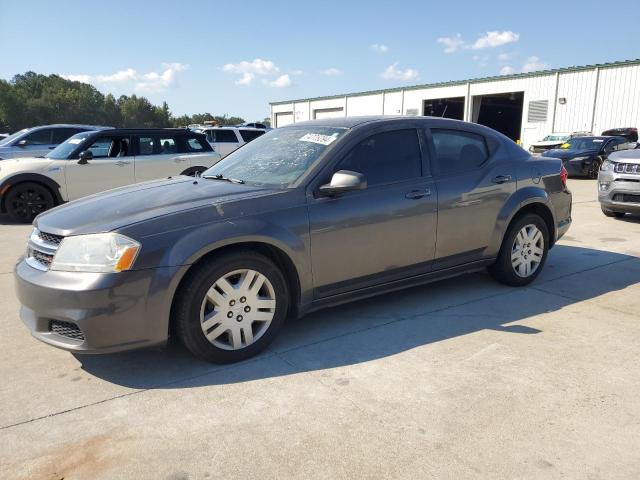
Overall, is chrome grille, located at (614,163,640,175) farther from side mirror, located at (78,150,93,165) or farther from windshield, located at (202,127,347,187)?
side mirror, located at (78,150,93,165)

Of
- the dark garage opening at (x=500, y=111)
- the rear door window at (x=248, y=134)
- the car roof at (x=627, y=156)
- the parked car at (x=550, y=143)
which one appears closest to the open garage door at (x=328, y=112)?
the dark garage opening at (x=500, y=111)

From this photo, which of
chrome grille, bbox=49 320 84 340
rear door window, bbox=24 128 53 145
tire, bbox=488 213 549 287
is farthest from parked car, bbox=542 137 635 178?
chrome grille, bbox=49 320 84 340

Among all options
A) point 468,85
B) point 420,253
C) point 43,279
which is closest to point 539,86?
point 468,85

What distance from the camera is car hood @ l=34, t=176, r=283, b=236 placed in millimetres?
3209

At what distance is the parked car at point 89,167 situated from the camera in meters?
9.10

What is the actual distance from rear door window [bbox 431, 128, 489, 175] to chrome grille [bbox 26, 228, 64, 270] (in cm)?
300

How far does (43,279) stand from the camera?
3104 millimetres

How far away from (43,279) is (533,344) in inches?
132

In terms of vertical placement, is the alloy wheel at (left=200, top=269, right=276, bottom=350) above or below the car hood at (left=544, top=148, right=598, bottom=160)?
below

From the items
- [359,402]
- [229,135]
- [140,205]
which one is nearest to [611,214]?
[359,402]

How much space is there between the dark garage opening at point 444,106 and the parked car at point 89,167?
34.2m

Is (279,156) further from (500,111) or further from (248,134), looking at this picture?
(500,111)

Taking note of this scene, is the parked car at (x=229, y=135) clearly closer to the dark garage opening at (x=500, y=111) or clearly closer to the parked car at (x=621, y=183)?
the parked car at (x=621, y=183)

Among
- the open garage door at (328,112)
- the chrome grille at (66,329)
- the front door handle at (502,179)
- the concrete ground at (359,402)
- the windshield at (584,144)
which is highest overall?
the open garage door at (328,112)
